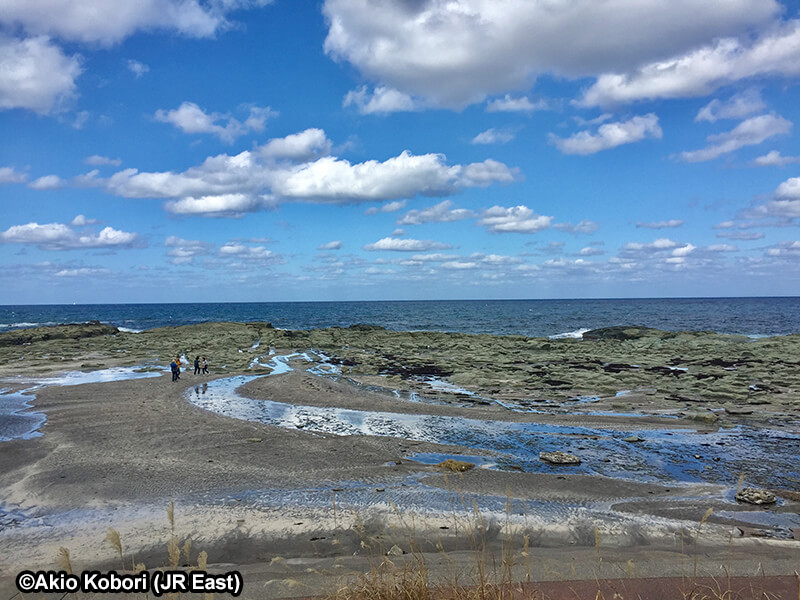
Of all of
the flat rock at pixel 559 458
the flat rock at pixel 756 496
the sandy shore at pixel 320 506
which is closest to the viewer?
the sandy shore at pixel 320 506

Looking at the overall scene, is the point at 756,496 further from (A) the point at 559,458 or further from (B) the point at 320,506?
(B) the point at 320,506

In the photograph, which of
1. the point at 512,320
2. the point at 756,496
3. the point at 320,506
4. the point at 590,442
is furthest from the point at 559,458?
the point at 512,320

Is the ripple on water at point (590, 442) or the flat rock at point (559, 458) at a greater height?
the flat rock at point (559, 458)

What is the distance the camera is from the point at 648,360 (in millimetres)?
33406

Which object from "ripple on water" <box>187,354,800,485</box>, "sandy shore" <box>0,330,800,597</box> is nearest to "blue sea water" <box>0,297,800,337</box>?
"ripple on water" <box>187,354,800,485</box>

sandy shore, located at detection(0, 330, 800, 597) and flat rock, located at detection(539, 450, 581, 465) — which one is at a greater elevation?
sandy shore, located at detection(0, 330, 800, 597)

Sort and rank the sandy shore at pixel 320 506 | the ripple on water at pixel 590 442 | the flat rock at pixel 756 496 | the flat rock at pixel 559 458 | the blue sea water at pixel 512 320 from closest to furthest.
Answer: the sandy shore at pixel 320 506 < the flat rock at pixel 756 496 < the ripple on water at pixel 590 442 < the flat rock at pixel 559 458 < the blue sea water at pixel 512 320

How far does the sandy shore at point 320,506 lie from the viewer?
24.1 ft

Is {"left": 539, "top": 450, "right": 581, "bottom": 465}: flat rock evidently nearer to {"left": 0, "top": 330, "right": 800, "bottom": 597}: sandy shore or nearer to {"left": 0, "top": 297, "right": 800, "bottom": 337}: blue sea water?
{"left": 0, "top": 330, "right": 800, "bottom": 597}: sandy shore

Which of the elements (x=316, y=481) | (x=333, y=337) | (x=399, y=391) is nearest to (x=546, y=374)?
(x=399, y=391)

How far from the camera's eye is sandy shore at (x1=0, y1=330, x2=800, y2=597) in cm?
736

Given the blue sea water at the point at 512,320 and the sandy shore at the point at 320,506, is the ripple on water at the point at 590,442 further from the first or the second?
the blue sea water at the point at 512,320

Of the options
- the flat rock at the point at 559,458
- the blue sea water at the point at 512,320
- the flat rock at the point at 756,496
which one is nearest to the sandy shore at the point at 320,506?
the flat rock at the point at 756,496

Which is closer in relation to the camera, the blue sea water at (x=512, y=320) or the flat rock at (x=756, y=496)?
the flat rock at (x=756, y=496)
